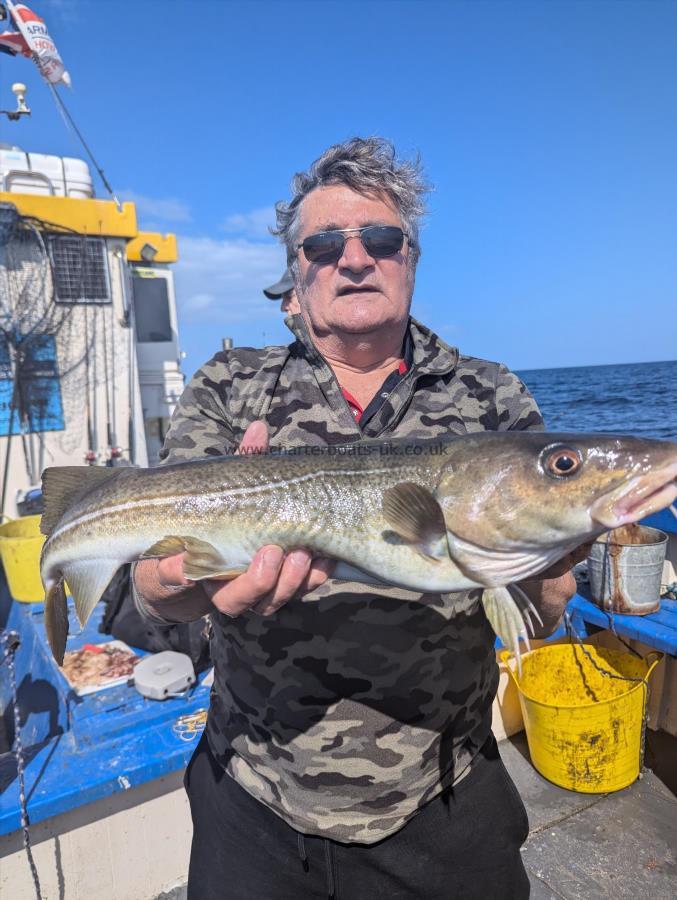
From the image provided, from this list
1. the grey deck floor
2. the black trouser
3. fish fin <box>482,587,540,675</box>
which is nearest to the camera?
fish fin <box>482,587,540,675</box>

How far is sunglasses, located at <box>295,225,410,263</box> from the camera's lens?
2842mm

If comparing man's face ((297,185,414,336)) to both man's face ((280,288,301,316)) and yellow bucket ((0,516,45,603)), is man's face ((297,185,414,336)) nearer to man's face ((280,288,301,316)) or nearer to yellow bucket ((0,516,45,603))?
man's face ((280,288,301,316))

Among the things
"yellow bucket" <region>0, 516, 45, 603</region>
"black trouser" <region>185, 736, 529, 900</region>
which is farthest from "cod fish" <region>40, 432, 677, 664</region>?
"yellow bucket" <region>0, 516, 45, 603</region>

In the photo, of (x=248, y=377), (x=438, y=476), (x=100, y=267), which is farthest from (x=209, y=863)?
(x=100, y=267)

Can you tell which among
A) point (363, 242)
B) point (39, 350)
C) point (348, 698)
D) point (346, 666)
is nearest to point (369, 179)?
point (363, 242)

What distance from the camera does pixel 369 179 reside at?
9.49 ft

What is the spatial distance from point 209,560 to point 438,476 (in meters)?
0.91

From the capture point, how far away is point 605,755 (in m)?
4.51

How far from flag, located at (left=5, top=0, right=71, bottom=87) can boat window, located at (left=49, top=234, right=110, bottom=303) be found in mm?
3194

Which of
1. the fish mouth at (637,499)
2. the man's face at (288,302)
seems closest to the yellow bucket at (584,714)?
the fish mouth at (637,499)

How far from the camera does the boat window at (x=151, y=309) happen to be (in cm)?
1337

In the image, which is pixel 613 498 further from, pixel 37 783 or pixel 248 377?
pixel 37 783

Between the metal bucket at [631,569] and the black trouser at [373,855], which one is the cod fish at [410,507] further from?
the metal bucket at [631,569]

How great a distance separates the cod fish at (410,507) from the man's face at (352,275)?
724 millimetres
